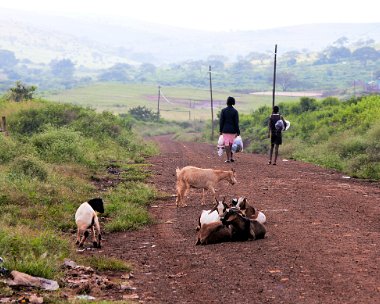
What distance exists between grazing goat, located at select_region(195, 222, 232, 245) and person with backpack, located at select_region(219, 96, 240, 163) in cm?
1022

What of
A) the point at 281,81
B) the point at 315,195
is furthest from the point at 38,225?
the point at 281,81

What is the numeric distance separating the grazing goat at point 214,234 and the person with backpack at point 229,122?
1022 centimetres

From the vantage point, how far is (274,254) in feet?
33.6

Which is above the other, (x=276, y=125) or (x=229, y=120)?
(x=229, y=120)

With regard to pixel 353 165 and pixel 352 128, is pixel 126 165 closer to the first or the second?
pixel 353 165

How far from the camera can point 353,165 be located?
22.1m

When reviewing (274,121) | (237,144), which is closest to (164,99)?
(274,121)

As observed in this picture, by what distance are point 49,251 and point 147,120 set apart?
219 feet

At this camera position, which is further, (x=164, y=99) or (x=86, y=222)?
(x=164, y=99)

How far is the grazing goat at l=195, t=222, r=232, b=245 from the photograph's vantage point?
11266mm

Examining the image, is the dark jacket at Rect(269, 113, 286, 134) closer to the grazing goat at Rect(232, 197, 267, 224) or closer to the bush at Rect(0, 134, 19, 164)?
the bush at Rect(0, 134, 19, 164)

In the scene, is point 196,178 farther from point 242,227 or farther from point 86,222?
point 86,222

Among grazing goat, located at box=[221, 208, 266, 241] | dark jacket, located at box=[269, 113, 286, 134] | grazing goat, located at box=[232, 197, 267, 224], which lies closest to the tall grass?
grazing goat, located at box=[232, 197, 267, 224]

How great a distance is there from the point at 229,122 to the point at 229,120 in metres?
0.07
